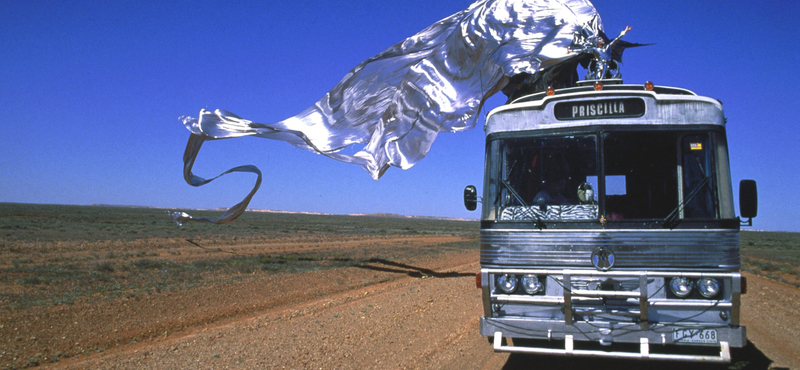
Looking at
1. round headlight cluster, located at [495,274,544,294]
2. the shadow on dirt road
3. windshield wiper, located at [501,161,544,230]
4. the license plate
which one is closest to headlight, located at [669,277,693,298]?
the license plate

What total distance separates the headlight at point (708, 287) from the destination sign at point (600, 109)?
1.62 meters

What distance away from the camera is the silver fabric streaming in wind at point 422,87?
28.0ft

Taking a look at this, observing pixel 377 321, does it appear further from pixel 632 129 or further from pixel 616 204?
pixel 632 129

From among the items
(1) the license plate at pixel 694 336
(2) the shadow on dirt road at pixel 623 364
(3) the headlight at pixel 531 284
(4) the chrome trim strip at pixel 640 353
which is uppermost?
(3) the headlight at pixel 531 284

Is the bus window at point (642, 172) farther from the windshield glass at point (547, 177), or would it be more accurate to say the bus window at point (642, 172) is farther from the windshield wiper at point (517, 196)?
the windshield wiper at point (517, 196)

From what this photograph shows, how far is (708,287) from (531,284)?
149cm

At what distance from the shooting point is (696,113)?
4.88 metres

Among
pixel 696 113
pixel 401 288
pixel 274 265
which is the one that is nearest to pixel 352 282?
pixel 401 288

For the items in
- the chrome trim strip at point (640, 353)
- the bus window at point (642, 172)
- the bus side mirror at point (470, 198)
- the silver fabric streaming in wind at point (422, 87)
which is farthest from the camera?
the silver fabric streaming in wind at point (422, 87)

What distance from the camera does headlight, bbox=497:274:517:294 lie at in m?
4.93

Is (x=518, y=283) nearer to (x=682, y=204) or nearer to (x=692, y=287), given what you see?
(x=692, y=287)

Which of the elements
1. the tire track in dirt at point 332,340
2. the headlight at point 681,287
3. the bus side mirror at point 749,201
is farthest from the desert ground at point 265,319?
the bus side mirror at point 749,201

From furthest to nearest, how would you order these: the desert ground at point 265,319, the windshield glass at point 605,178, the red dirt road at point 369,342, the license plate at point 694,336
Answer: the desert ground at point 265,319
the red dirt road at point 369,342
the windshield glass at point 605,178
the license plate at point 694,336

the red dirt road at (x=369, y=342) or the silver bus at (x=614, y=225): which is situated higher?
the silver bus at (x=614, y=225)
